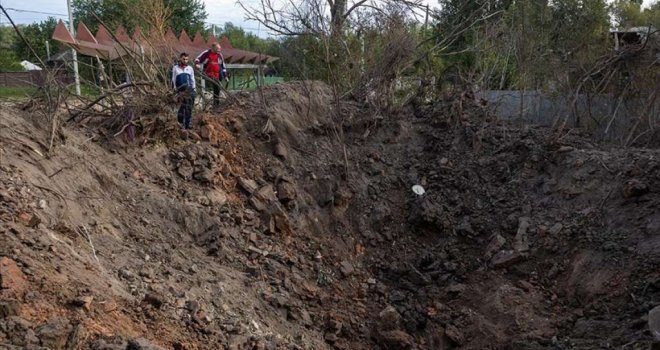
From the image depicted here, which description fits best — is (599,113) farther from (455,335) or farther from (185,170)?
(185,170)

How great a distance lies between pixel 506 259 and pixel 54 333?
4.56 meters

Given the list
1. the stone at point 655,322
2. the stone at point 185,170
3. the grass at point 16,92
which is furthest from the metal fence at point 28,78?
the stone at point 655,322

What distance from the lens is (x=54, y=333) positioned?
9.43ft

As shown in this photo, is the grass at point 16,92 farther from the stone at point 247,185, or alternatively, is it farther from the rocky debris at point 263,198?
the rocky debris at point 263,198

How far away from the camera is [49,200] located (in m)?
4.23

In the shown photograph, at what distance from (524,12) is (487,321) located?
7704mm

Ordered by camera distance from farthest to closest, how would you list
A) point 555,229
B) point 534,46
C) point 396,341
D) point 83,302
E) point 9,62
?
1. point 9,62
2. point 534,46
3. point 555,229
4. point 396,341
5. point 83,302

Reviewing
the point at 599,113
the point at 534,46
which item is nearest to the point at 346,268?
the point at 599,113

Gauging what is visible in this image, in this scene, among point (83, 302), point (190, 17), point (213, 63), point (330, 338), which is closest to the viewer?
point (83, 302)

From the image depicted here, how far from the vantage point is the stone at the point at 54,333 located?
2.84m

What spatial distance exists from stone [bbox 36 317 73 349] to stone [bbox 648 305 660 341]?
4016mm

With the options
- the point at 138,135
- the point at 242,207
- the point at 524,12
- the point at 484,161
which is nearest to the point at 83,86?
the point at 138,135

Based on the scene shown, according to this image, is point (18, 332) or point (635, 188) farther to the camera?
point (635, 188)

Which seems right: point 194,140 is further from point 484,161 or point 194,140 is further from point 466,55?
point 466,55
